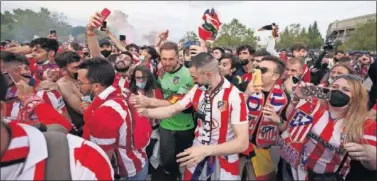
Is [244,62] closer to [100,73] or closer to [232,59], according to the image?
[232,59]

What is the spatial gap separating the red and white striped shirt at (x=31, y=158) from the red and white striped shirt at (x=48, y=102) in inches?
60.1

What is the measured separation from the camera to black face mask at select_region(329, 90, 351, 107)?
2.33 metres

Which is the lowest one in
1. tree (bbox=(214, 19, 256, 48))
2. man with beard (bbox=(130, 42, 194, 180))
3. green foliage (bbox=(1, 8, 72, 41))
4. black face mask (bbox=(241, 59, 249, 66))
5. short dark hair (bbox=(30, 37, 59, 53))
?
man with beard (bbox=(130, 42, 194, 180))

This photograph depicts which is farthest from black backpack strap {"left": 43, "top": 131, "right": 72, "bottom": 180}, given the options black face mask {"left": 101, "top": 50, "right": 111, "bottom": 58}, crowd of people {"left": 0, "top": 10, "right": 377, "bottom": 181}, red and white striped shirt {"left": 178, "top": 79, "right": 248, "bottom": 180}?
black face mask {"left": 101, "top": 50, "right": 111, "bottom": 58}

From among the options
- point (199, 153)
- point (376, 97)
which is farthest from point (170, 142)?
point (376, 97)

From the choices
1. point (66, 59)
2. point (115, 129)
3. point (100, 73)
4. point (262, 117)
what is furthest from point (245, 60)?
point (115, 129)

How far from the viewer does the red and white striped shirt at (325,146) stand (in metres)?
2.28

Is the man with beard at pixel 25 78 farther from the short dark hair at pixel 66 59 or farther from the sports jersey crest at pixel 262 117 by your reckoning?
the sports jersey crest at pixel 262 117

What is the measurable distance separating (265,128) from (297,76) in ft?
5.65

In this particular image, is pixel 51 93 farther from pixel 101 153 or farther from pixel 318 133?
pixel 318 133

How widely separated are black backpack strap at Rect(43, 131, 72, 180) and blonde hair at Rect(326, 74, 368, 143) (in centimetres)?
Result: 191

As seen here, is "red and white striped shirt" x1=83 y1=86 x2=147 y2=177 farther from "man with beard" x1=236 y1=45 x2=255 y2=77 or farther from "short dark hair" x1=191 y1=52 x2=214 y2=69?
"man with beard" x1=236 y1=45 x2=255 y2=77

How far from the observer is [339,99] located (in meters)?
2.33

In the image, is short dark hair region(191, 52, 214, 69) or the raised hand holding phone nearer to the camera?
short dark hair region(191, 52, 214, 69)
